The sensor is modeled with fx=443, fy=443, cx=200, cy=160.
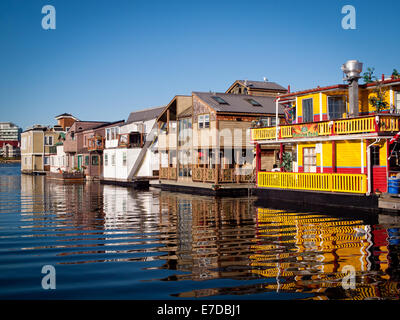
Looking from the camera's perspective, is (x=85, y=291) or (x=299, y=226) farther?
(x=299, y=226)

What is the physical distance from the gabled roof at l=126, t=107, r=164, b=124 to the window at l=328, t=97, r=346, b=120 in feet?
85.7

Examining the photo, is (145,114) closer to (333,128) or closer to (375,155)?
(333,128)

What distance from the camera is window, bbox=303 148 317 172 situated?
30.7 meters

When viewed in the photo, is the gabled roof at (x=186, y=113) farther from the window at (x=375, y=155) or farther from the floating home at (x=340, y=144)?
the window at (x=375, y=155)

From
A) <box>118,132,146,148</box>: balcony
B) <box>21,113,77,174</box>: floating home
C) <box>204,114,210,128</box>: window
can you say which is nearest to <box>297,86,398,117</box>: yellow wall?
<box>204,114,210,128</box>: window

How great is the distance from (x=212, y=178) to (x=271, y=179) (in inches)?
313

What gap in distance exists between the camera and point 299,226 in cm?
1948

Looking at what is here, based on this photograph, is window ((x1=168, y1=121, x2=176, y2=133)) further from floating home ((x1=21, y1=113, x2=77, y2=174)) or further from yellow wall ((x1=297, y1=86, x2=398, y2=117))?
floating home ((x1=21, y1=113, x2=77, y2=174))

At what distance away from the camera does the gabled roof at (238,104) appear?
39375 millimetres

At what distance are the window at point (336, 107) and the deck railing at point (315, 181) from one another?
5063 mm

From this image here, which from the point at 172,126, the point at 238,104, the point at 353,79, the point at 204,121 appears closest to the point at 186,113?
the point at 172,126

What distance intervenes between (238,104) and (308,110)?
399 inches
